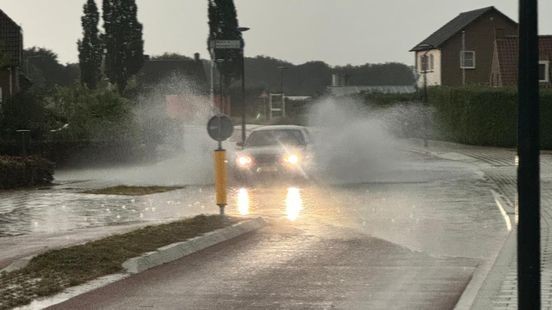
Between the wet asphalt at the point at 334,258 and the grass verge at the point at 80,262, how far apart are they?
0.39 metres

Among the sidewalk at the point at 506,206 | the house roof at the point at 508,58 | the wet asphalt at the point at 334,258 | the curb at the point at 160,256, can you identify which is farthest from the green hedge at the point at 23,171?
the house roof at the point at 508,58

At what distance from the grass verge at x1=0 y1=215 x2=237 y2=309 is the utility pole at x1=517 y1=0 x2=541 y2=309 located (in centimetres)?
506

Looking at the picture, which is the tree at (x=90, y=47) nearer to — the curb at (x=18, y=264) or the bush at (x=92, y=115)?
the bush at (x=92, y=115)

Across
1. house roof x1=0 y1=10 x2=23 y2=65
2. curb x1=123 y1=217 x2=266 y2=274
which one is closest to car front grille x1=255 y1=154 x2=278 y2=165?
curb x1=123 y1=217 x2=266 y2=274

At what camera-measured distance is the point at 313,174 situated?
29.7 m

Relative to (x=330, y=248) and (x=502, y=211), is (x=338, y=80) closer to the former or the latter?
(x=502, y=211)

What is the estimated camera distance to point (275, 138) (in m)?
30.1

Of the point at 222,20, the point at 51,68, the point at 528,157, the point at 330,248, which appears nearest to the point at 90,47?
the point at 222,20

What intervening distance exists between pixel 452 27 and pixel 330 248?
73.2 meters

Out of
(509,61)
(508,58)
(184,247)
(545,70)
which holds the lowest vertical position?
(184,247)

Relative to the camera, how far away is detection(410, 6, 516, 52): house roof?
82.0m

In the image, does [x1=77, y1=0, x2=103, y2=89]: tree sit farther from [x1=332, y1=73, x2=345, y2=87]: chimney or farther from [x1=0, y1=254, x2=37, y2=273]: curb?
[x1=0, y1=254, x2=37, y2=273]: curb

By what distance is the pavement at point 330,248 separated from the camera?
397 inches

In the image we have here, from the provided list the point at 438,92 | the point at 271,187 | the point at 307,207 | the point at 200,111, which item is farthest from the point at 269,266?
the point at 200,111
